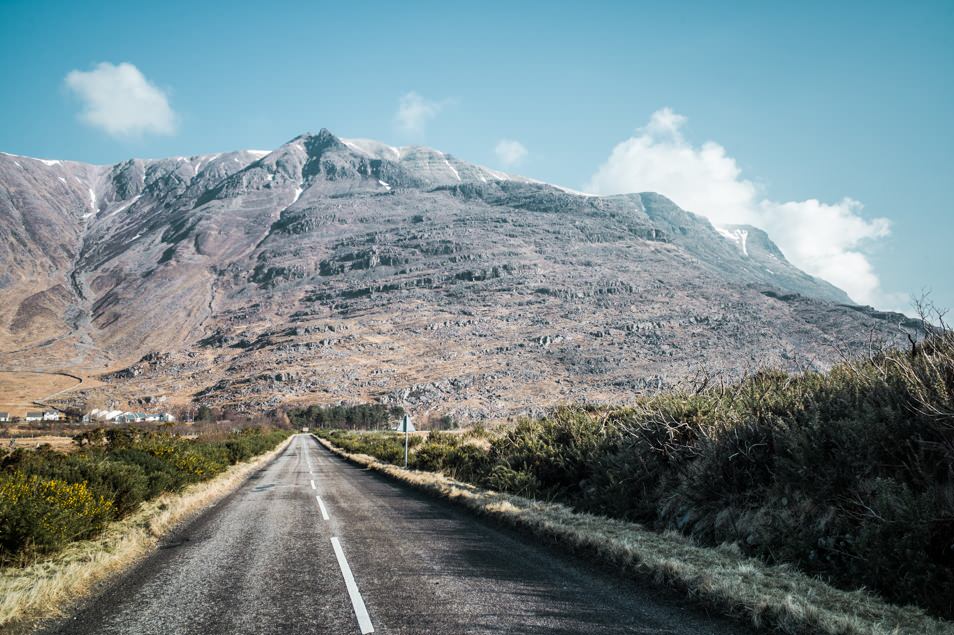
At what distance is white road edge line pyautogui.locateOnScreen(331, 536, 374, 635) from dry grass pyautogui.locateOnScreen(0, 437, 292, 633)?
315 cm

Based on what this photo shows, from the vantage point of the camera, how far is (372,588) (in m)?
6.49

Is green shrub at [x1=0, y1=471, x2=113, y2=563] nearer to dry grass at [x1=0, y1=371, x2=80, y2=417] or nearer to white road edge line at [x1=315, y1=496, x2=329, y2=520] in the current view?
white road edge line at [x1=315, y1=496, x2=329, y2=520]

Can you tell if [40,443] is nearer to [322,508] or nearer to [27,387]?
[322,508]

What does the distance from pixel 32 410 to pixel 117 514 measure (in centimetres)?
12811

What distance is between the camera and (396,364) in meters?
124

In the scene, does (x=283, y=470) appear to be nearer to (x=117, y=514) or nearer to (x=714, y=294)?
(x=117, y=514)

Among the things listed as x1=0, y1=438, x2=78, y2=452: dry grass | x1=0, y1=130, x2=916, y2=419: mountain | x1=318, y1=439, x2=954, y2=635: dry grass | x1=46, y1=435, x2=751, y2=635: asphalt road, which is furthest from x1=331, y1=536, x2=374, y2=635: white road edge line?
x1=0, y1=130, x2=916, y2=419: mountain

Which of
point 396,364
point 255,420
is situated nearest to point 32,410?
point 255,420

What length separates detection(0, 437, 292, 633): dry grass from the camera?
18.8ft

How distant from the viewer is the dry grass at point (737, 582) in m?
4.98

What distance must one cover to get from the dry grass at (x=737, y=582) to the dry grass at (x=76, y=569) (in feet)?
22.5

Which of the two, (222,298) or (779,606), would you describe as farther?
(222,298)

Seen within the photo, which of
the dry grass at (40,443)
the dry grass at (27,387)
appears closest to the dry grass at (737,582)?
the dry grass at (40,443)

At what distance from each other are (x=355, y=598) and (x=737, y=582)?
4.44 meters
